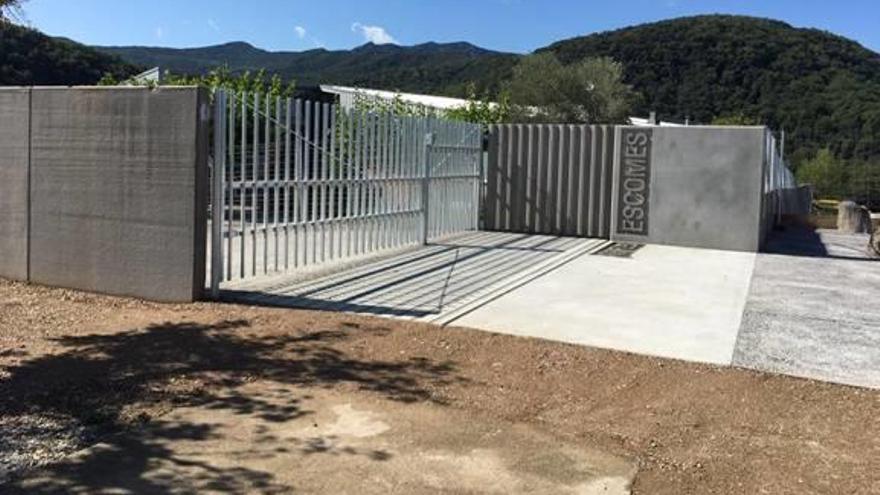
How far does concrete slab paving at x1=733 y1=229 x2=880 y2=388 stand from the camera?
6.42 m

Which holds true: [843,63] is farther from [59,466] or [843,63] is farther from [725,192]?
[59,466]

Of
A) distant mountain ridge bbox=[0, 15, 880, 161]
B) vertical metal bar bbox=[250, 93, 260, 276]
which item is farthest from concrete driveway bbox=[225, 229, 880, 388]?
distant mountain ridge bbox=[0, 15, 880, 161]

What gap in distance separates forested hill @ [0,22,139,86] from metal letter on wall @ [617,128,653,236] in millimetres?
9670

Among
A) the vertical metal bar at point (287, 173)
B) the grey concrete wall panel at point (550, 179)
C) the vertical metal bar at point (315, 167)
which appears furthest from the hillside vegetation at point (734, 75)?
the vertical metal bar at point (287, 173)

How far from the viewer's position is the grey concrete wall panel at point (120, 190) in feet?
25.6

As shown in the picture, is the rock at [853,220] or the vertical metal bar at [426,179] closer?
the vertical metal bar at [426,179]

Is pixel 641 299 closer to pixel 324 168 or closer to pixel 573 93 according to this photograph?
pixel 324 168

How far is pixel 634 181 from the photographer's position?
1478cm

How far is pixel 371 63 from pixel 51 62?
49124 millimetres

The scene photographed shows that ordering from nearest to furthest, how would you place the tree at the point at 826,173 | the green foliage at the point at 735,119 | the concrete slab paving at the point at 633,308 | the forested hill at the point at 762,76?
the concrete slab paving at the point at 633,308 < the green foliage at the point at 735,119 < the forested hill at the point at 762,76 < the tree at the point at 826,173

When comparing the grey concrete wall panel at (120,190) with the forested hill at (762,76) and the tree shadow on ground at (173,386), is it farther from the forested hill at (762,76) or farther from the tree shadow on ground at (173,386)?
the forested hill at (762,76)

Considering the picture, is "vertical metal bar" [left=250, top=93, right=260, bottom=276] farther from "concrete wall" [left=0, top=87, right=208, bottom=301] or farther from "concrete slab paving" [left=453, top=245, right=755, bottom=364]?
"concrete slab paving" [left=453, top=245, right=755, bottom=364]

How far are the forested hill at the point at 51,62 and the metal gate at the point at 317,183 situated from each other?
5.66m

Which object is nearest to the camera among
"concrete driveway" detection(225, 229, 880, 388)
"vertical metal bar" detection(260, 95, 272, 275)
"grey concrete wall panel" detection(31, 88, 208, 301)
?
"concrete driveway" detection(225, 229, 880, 388)
